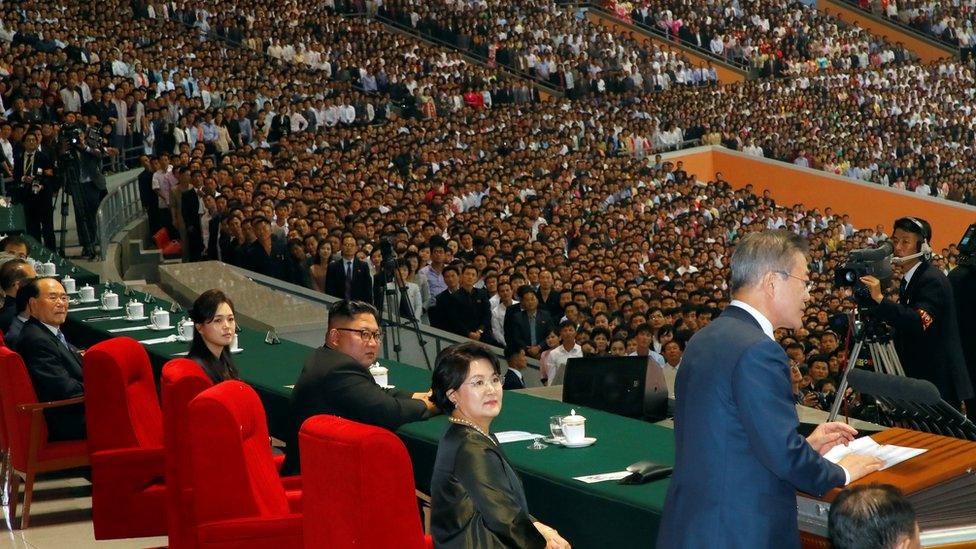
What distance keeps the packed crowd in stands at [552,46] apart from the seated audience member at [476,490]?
2132 cm

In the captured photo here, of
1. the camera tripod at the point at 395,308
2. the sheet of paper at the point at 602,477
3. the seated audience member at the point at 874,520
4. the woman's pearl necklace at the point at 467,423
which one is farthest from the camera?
the camera tripod at the point at 395,308

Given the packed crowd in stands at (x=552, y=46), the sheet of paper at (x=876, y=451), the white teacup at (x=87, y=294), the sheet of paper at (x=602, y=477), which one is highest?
the packed crowd in stands at (x=552, y=46)

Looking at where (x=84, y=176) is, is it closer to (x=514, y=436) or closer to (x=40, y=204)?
(x=40, y=204)

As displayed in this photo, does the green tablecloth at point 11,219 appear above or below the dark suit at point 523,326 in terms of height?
above

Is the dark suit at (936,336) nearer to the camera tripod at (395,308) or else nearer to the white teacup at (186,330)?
the camera tripod at (395,308)

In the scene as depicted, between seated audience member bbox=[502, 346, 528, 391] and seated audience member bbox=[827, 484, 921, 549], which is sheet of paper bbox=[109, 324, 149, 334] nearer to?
seated audience member bbox=[502, 346, 528, 391]

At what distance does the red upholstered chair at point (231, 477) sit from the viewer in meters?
3.82

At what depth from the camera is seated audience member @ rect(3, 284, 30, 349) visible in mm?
5984

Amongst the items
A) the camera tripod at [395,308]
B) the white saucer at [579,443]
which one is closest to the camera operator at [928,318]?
the white saucer at [579,443]

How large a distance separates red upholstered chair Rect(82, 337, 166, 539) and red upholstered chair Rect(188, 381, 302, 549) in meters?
1.10

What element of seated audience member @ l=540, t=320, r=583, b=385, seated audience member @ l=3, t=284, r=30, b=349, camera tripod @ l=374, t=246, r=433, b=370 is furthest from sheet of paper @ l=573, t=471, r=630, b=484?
seated audience member @ l=540, t=320, r=583, b=385

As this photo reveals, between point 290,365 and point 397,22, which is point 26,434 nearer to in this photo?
point 290,365

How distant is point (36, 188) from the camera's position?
11320 mm

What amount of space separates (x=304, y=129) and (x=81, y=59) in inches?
115
